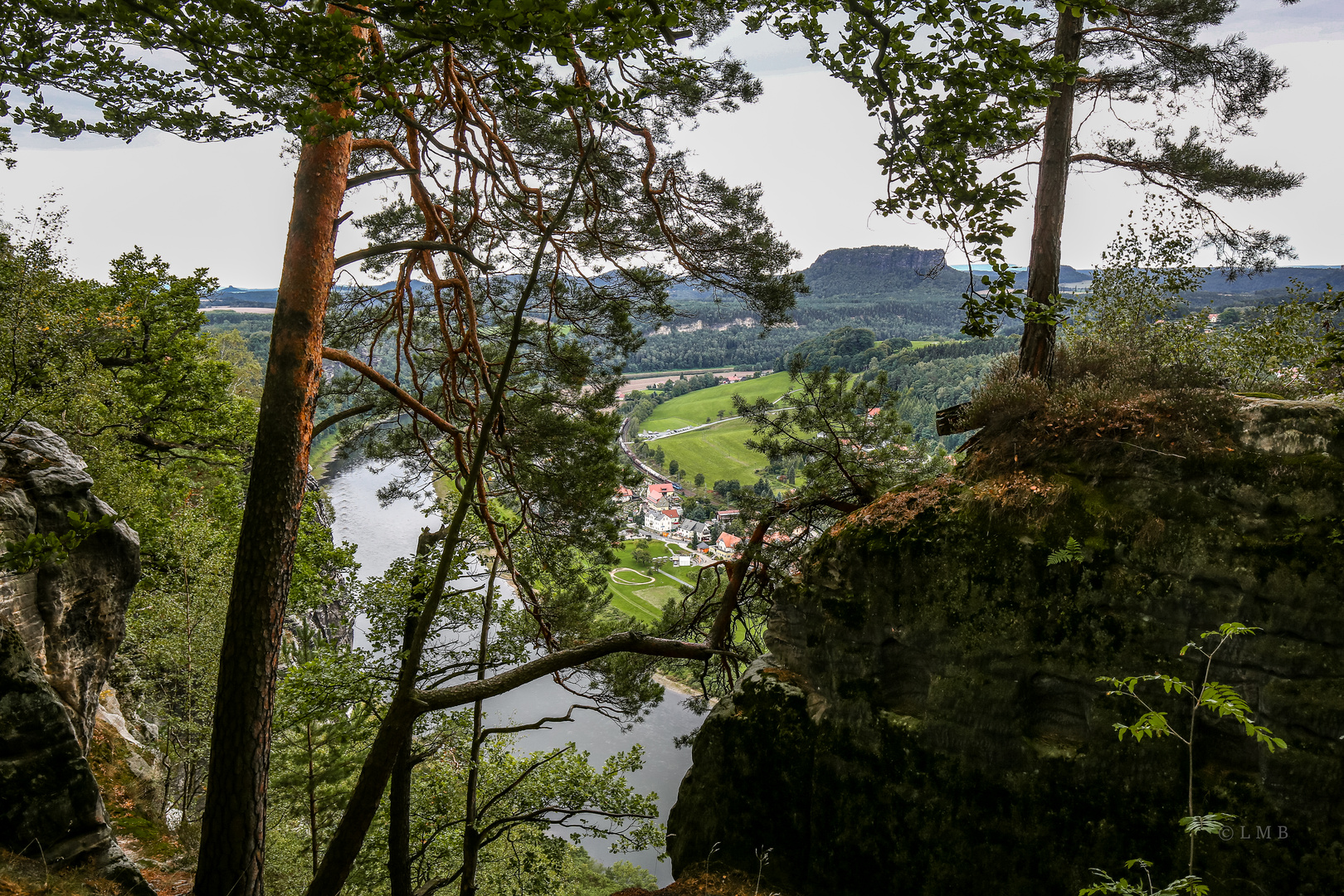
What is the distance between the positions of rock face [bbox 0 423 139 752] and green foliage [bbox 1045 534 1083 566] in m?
6.59

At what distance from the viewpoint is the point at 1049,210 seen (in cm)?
568

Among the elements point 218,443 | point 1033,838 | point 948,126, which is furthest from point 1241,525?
point 218,443

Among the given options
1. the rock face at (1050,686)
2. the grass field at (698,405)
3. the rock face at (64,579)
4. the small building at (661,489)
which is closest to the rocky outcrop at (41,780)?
the rock face at (64,579)

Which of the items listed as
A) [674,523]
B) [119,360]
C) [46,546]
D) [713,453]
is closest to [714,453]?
[713,453]

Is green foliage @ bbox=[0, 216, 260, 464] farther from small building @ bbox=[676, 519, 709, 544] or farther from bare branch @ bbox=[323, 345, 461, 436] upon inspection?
small building @ bbox=[676, 519, 709, 544]

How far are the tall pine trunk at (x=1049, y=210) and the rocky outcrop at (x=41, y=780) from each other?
277 inches

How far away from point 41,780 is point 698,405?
32866 millimetres

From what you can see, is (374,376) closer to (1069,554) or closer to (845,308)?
(1069,554)

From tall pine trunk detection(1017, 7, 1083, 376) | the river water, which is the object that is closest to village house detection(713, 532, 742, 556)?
tall pine trunk detection(1017, 7, 1083, 376)

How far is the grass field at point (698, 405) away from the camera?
108 ft

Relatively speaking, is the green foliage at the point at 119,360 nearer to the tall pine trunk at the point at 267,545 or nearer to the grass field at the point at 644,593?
the tall pine trunk at the point at 267,545

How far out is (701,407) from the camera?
3475cm

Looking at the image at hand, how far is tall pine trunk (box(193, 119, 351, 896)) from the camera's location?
12.3ft

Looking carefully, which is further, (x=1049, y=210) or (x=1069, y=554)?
(x=1049, y=210)
